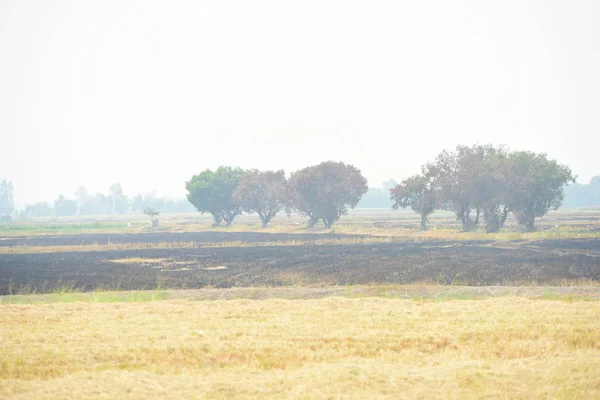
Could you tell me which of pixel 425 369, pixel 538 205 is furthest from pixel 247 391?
pixel 538 205

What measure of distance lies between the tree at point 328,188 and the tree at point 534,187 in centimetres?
2775

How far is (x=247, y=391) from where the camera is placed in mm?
13578

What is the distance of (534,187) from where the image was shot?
267 feet

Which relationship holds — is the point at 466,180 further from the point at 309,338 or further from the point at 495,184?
the point at 309,338

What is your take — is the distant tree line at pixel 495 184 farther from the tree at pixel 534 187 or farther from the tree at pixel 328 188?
the tree at pixel 328 188

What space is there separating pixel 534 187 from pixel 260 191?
1957 inches

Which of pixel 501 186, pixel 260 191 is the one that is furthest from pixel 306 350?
pixel 260 191

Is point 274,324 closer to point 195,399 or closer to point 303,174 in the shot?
point 195,399

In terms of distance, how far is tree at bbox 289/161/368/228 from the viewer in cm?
10375

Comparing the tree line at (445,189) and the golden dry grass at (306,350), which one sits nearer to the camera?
the golden dry grass at (306,350)

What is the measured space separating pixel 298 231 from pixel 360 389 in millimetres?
91026

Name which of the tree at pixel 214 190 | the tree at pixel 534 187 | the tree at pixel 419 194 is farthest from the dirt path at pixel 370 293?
the tree at pixel 214 190

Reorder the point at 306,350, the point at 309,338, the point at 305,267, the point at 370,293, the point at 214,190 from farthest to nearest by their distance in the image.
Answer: the point at 214,190 < the point at 305,267 < the point at 370,293 < the point at 309,338 < the point at 306,350

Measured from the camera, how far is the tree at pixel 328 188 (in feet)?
340
